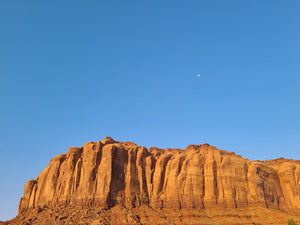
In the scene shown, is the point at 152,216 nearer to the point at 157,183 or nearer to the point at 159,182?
the point at 157,183

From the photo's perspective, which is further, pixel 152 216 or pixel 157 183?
pixel 157 183

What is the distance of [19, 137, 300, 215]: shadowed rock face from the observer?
266 ft

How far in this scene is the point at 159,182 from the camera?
87.2m

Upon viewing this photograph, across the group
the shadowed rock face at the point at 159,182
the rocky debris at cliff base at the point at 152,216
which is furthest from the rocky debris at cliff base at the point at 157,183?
the rocky debris at cliff base at the point at 152,216

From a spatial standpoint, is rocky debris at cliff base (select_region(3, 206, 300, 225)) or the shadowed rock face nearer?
rocky debris at cliff base (select_region(3, 206, 300, 225))

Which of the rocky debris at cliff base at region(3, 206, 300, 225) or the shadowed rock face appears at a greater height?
the shadowed rock face

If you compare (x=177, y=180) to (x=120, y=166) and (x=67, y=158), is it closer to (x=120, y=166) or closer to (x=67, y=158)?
(x=120, y=166)

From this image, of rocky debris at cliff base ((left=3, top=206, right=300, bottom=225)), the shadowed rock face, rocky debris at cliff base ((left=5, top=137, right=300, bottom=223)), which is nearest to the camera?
rocky debris at cliff base ((left=3, top=206, right=300, bottom=225))

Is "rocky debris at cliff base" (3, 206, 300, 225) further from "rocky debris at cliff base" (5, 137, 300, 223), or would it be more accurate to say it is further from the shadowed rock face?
the shadowed rock face

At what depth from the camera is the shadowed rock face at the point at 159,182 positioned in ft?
266

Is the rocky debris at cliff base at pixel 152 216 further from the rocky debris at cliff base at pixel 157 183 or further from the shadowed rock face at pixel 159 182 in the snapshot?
the shadowed rock face at pixel 159 182

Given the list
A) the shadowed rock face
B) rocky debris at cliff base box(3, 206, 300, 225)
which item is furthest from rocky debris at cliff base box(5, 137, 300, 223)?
rocky debris at cliff base box(3, 206, 300, 225)

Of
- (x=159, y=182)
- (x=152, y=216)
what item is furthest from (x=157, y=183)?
(x=152, y=216)

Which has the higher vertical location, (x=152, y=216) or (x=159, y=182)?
(x=159, y=182)
